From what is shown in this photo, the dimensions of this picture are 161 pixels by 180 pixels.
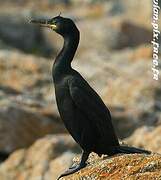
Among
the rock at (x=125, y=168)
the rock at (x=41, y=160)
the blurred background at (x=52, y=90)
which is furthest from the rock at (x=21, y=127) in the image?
the rock at (x=125, y=168)

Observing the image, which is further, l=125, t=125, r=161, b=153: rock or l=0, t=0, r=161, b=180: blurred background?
l=0, t=0, r=161, b=180: blurred background

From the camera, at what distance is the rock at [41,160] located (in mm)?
21141

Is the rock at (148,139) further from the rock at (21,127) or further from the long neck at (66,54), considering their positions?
the long neck at (66,54)

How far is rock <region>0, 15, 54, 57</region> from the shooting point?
48875mm

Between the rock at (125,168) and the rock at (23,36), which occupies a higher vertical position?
the rock at (125,168)

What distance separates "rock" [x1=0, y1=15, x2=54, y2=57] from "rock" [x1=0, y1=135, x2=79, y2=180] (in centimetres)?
2595

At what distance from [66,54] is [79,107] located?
2.55 feet

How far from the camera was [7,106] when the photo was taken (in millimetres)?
24578

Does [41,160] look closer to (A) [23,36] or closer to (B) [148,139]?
(B) [148,139]

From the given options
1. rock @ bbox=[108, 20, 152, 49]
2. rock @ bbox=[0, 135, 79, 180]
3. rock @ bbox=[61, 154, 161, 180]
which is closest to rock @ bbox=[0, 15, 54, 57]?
rock @ bbox=[108, 20, 152, 49]

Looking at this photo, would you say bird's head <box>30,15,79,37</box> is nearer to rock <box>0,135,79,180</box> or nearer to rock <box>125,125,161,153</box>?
rock <box>125,125,161,153</box>

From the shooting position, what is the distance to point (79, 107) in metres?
13.8

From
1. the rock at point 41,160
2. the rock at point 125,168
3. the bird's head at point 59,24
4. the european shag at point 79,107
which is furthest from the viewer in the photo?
the rock at point 41,160

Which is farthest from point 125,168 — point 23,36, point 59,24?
point 23,36
